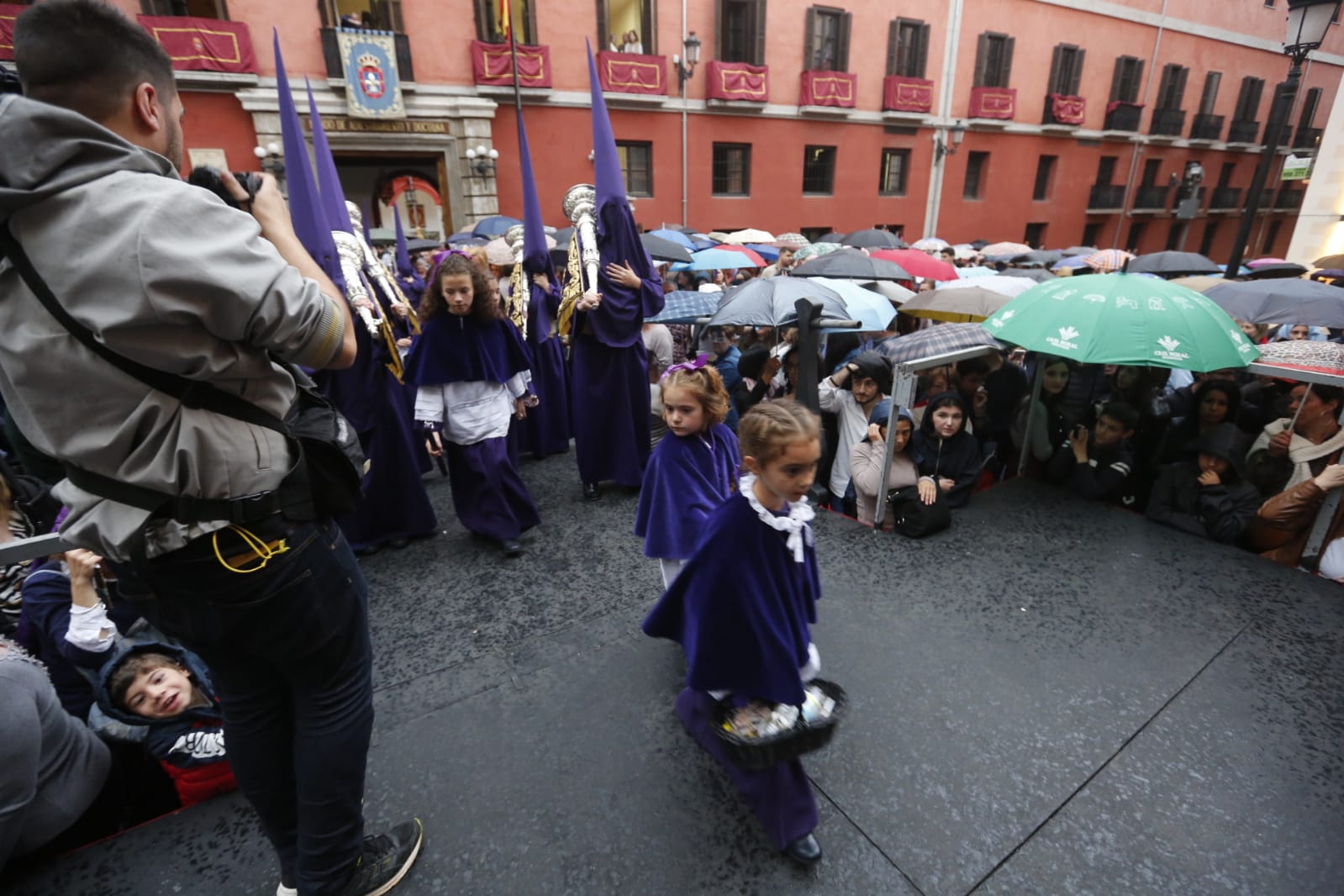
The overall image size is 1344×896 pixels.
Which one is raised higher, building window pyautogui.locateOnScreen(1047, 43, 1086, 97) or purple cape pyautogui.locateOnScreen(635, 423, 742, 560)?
building window pyautogui.locateOnScreen(1047, 43, 1086, 97)

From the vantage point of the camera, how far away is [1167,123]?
23219 mm

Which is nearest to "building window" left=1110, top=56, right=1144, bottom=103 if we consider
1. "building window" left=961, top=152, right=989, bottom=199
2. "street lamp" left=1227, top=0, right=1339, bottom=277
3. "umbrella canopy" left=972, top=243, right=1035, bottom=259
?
"building window" left=961, top=152, right=989, bottom=199

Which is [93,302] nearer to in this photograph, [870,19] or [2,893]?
[2,893]

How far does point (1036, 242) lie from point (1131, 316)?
23.8m

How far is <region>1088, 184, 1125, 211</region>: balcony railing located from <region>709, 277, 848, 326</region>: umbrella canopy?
78.3 feet

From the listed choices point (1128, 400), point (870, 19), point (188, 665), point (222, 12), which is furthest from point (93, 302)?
point (870, 19)

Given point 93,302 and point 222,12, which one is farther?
point 222,12

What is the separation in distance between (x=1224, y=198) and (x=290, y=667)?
36.5 m

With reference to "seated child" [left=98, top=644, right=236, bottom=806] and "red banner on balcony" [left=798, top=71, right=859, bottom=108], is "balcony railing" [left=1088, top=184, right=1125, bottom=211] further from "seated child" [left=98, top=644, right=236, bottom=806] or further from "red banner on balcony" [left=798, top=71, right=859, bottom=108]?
"seated child" [left=98, top=644, right=236, bottom=806]

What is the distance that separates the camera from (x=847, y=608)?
9.78ft

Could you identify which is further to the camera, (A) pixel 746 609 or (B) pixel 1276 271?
(B) pixel 1276 271

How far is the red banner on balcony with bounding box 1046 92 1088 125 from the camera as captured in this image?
68.5 ft

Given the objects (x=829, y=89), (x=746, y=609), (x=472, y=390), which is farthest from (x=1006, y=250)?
(x=746, y=609)

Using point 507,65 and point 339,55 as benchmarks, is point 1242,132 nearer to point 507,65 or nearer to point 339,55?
point 507,65
